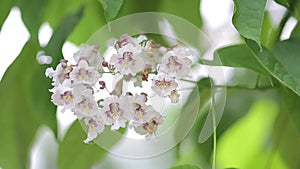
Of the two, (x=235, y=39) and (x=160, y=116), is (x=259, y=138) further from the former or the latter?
(x=160, y=116)

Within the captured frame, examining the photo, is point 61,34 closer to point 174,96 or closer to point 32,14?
point 32,14

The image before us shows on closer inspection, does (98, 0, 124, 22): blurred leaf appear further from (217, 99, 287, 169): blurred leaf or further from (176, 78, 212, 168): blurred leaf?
(217, 99, 287, 169): blurred leaf

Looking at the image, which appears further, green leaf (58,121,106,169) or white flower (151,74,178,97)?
green leaf (58,121,106,169)

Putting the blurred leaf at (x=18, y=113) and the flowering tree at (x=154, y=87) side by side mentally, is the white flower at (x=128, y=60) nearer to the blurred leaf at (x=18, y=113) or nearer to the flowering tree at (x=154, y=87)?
the flowering tree at (x=154, y=87)

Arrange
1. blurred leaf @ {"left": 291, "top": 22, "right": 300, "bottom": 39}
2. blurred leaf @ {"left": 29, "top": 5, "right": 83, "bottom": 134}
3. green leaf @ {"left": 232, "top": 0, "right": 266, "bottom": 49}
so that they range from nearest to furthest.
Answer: green leaf @ {"left": 232, "top": 0, "right": 266, "bottom": 49} < blurred leaf @ {"left": 291, "top": 22, "right": 300, "bottom": 39} < blurred leaf @ {"left": 29, "top": 5, "right": 83, "bottom": 134}

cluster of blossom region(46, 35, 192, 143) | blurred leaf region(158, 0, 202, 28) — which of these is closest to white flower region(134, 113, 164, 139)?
A: cluster of blossom region(46, 35, 192, 143)

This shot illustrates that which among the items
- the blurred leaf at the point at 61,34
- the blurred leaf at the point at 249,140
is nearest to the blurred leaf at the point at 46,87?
the blurred leaf at the point at 61,34
